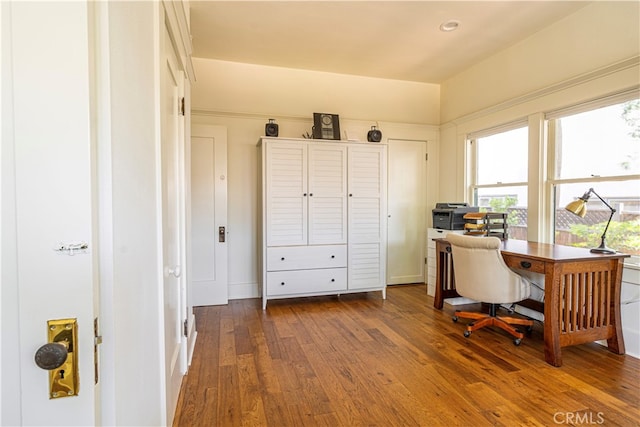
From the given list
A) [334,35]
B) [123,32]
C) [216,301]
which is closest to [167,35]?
[123,32]

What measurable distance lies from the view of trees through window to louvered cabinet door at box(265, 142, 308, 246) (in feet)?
8.38

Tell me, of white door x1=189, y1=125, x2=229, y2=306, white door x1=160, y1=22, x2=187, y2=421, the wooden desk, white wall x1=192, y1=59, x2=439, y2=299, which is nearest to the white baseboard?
white wall x1=192, y1=59, x2=439, y2=299

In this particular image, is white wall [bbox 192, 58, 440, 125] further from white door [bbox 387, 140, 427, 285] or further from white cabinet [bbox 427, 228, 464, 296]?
white cabinet [bbox 427, 228, 464, 296]

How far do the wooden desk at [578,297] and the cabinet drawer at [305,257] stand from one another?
1.80 meters

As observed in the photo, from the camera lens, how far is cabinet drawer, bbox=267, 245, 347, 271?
3523mm

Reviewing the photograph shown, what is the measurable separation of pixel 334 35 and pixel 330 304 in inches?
114

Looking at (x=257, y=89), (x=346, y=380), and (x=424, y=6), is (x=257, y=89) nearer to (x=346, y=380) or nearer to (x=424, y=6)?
(x=424, y=6)

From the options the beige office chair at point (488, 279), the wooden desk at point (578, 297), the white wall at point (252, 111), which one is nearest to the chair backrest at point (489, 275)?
the beige office chair at point (488, 279)

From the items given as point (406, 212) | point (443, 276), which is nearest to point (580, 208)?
point (443, 276)

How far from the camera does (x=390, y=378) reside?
212 centimetres

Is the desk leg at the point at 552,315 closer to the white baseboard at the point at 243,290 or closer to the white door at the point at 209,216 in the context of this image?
Result: the white baseboard at the point at 243,290

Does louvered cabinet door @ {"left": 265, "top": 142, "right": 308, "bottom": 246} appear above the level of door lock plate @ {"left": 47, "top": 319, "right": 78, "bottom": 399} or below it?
above

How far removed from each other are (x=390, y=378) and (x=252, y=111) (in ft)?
10.5

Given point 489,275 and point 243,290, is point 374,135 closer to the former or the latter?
point 489,275
